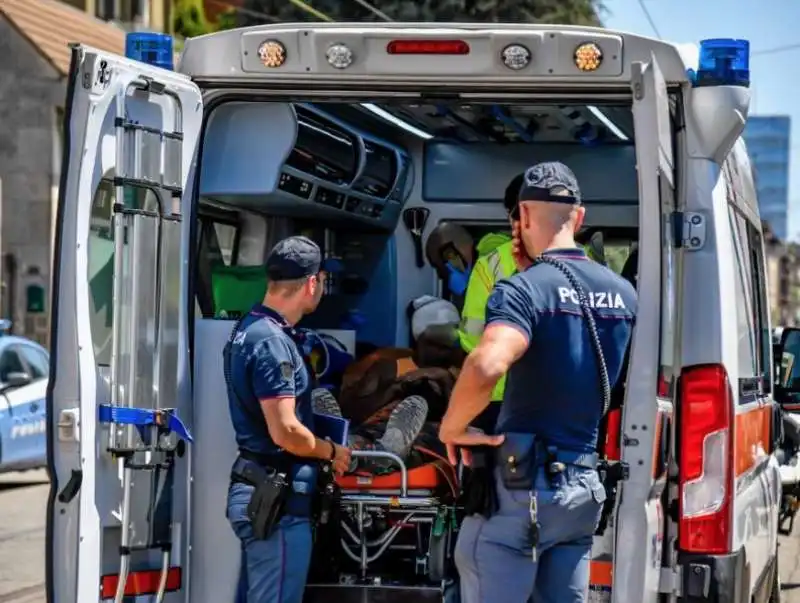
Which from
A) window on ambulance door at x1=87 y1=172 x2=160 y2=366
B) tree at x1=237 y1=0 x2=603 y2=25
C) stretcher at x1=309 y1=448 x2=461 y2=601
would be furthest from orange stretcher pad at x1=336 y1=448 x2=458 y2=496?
tree at x1=237 y1=0 x2=603 y2=25

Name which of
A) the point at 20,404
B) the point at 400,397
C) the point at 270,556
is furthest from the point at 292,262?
the point at 20,404

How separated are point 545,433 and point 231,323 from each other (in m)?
1.41

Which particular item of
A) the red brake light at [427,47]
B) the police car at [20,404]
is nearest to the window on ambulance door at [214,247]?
the red brake light at [427,47]

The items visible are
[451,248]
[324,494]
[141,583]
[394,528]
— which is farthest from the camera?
[451,248]

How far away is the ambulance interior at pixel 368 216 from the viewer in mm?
5660

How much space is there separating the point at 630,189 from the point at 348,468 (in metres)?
3.76

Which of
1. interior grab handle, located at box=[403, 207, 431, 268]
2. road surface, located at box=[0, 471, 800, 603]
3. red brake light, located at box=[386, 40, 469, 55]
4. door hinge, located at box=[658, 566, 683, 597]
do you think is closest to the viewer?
door hinge, located at box=[658, 566, 683, 597]

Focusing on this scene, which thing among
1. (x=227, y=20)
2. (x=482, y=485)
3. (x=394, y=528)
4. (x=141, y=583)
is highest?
(x=227, y=20)

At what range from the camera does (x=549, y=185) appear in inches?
194

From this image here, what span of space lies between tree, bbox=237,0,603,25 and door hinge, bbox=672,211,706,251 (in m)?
26.3

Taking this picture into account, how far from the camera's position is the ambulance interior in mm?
5660

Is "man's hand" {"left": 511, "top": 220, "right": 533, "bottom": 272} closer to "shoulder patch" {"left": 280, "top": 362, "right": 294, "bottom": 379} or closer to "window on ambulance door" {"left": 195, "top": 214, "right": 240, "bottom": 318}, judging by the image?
"shoulder patch" {"left": 280, "top": 362, "right": 294, "bottom": 379}

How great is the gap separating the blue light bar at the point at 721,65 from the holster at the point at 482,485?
1.38 m

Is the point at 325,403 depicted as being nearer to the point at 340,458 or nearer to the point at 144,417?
the point at 340,458
